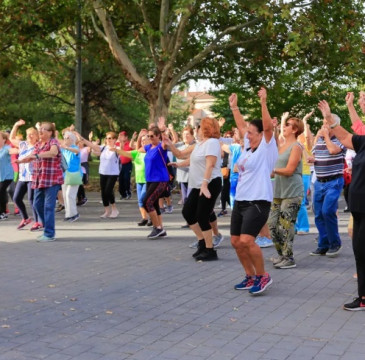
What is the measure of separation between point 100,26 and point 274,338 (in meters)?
19.7

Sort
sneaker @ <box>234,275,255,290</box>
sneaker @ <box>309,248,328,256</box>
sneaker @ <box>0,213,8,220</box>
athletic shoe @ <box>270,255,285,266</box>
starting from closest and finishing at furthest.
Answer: sneaker @ <box>234,275,255,290</box>
athletic shoe @ <box>270,255,285,266</box>
sneaker @ <box>309,248,328,256</box>
sneaker @ <box>0,213,8,220</box>

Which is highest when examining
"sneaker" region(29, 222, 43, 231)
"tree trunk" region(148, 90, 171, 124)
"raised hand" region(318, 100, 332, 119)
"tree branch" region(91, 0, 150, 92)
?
"tree branch" region(91, 0, 150, 92)

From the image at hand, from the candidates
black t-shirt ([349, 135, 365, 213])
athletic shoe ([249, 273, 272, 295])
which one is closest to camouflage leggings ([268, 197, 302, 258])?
athletic shoe ([249, 273, 272, 295])

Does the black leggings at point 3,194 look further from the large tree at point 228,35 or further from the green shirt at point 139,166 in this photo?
the large tree at point 228,35

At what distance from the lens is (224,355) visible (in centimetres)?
493

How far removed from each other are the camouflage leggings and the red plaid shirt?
378 cm

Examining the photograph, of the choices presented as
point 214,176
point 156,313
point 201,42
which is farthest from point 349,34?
point 156,313

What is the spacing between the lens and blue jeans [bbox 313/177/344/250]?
29.9 feet

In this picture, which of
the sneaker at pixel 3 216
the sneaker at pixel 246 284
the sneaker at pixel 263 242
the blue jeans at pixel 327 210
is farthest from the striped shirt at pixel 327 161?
the sneaker at pixel 3 216

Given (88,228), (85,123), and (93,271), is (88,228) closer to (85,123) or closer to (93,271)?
(93,271)

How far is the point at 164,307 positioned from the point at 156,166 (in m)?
4.97

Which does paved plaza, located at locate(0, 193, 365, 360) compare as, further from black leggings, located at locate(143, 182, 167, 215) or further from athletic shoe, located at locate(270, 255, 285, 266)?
black leggings, located at locate(143, 182, 167, 215)

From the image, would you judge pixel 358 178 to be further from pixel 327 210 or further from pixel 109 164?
pixel 109 164

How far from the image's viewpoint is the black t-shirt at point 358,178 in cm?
616
